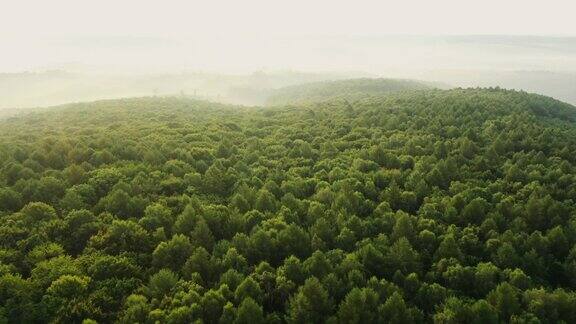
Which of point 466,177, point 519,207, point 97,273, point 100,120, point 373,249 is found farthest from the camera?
point 100,120

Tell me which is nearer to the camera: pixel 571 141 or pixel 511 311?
pixel 511 311

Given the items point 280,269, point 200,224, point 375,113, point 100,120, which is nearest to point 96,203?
point 200,224

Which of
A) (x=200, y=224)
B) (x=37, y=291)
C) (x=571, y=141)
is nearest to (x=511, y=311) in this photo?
(x=200, y=224)

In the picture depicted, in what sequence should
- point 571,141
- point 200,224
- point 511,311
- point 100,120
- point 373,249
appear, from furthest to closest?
point 100,120 < point 571,141 < point 200,224 < point 373,249 < point 511,311

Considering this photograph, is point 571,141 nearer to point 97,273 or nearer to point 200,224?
point 200,224

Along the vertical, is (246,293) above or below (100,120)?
below

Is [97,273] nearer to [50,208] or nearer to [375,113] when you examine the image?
[50,208]
